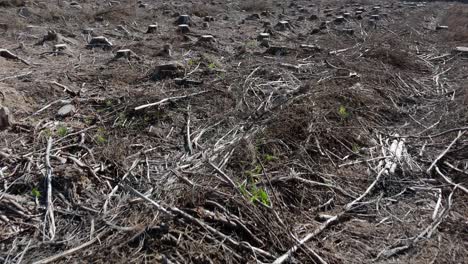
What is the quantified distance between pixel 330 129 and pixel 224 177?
48.4 inches

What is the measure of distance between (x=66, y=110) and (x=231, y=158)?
175 cm

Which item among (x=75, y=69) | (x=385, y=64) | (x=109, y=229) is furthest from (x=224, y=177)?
(x=385, y=64)

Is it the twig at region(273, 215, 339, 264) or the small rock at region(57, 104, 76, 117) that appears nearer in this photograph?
the twig at region(273, 215, 339, 264)

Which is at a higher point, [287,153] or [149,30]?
[287,153]

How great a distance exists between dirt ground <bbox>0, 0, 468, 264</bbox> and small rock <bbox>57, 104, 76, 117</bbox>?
2cm

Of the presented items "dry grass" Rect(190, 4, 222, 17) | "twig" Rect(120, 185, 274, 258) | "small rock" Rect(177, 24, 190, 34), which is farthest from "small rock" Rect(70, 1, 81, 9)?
"twig" Rect(120, 185, 274, 258)

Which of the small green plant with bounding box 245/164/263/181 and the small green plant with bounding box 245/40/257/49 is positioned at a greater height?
the small green plant with bounding box 245/164/263/181

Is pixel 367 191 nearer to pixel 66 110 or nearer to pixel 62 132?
pixel 62 132

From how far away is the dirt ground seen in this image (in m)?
2.04

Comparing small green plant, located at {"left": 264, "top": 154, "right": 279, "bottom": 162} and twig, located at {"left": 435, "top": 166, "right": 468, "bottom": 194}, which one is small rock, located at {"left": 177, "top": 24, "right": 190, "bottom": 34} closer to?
small green plant, located at {"left": 264, "top": 154, "right": 279, "bottom": 162}

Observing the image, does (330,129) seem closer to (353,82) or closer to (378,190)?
(378,190)

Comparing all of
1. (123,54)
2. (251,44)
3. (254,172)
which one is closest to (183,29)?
(251,44)

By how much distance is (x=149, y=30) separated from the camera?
7.80m

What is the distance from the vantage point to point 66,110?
3475mm
